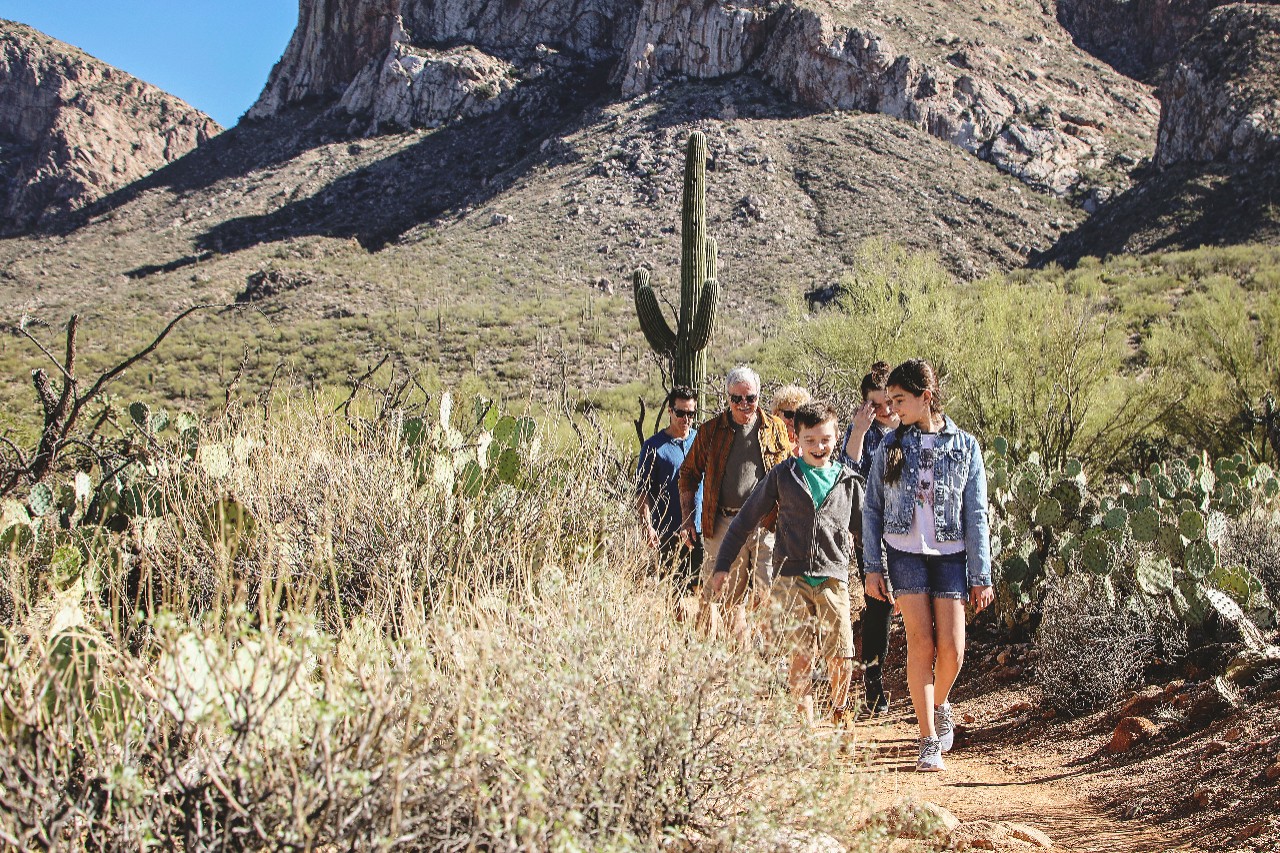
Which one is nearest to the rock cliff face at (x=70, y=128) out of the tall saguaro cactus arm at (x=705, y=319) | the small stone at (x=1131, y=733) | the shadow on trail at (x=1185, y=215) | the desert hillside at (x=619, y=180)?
the desert hillside at (x=619, y=180)

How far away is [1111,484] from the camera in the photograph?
429 inches

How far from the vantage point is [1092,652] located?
4.52 metres

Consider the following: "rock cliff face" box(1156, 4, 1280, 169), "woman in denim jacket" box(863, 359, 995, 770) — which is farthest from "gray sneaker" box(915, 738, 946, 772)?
"rock cliff face" box(1156, 4, 1280, 169)

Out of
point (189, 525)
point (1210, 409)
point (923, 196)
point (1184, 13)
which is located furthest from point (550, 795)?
point (1184, 13)

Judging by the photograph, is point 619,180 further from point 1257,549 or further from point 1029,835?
point 1029,835

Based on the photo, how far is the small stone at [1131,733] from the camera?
3.94m

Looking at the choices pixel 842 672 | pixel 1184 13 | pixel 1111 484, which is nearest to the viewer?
pixel 842 672

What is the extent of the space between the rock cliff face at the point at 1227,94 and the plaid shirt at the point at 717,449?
112 feet

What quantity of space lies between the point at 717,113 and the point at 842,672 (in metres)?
47.4

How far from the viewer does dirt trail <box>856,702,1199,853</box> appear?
312 cm

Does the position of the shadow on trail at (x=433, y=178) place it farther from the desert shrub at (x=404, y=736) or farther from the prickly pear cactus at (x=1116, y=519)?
the desert shrub at (x=404, y=736)

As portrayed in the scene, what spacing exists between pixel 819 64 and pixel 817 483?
4845 centimetres

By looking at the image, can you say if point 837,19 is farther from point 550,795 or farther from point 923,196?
point 550,795

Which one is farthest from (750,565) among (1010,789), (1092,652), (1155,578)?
(1155,578)
